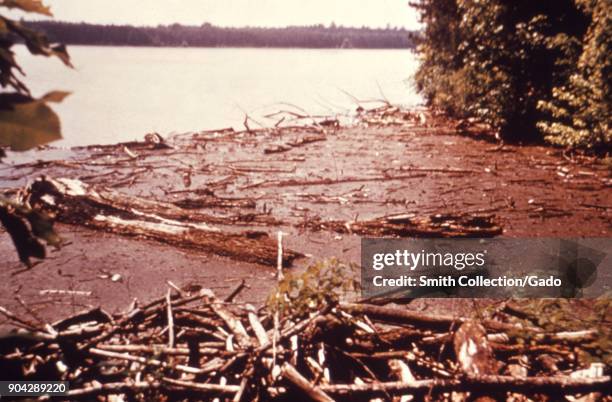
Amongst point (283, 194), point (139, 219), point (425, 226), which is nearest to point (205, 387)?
point (425, 226)

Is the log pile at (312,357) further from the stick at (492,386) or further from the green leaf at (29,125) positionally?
the green leaf at (29,125)

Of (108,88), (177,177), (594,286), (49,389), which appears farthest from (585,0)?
(108,88)

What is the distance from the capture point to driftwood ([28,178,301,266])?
6.08 metres

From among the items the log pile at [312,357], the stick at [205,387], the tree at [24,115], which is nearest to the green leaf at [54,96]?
the tree at [24,115]

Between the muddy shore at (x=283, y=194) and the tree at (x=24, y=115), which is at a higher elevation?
the tree at (x=24, y=115)

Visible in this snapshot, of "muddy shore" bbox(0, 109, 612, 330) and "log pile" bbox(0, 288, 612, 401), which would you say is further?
"muddy shore" bbox(0, 109, 612, 330)

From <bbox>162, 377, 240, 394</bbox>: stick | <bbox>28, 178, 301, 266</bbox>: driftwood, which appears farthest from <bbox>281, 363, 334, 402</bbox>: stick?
<bbox>28, 178, 301, 266</bbox>: driftwood

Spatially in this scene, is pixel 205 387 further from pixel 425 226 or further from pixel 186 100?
pixel 186 100

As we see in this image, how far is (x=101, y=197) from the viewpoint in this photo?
24.5ft

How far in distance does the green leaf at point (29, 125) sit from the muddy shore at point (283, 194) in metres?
2.91

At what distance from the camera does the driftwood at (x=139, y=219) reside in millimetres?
6078

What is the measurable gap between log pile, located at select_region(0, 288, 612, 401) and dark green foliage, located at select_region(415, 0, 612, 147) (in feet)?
26.1

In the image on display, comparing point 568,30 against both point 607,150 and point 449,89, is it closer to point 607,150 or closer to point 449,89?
point 607,150

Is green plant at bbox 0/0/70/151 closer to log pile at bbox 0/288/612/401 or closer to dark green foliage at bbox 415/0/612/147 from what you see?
log pile at bbox 0/288/612/401
